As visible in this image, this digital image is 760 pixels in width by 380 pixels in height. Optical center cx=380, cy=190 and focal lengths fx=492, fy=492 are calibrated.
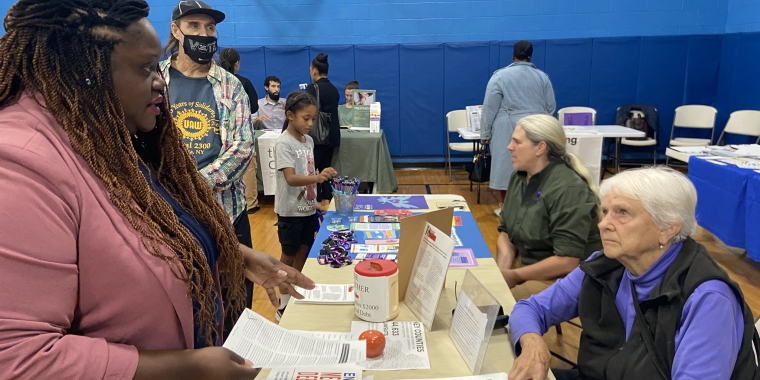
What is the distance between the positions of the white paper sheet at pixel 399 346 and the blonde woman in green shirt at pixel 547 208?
0.75 metres

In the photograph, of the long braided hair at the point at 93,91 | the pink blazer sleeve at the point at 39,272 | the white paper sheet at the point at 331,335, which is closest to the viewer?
the pink blazer sleeve at the point at 39,272

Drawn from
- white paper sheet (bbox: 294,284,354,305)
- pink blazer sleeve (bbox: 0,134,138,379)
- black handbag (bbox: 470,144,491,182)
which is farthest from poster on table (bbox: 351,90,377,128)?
pink blazer sleeve (bbox: 0,134,138,379)

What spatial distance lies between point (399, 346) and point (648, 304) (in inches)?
25.6

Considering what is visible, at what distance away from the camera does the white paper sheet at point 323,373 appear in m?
1.10

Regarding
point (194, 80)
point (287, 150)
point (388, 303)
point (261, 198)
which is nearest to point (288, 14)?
point (261, 198)

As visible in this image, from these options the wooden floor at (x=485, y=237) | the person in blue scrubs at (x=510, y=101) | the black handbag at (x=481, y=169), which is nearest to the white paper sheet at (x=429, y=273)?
the wooden floor at (x=485, y=237)

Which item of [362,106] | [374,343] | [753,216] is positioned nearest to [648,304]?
[374,343]

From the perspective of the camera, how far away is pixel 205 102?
194cm

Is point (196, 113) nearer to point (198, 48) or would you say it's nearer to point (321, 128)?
point (198, 48)

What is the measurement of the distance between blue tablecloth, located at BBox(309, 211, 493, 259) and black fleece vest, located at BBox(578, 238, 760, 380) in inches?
21.8

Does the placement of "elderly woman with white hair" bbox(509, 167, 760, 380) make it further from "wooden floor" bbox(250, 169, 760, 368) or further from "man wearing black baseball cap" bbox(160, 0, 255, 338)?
"man wearing black baseball cap" bbox(160, 0, 255, 338)

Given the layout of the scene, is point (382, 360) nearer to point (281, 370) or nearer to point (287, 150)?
point (281, 370)

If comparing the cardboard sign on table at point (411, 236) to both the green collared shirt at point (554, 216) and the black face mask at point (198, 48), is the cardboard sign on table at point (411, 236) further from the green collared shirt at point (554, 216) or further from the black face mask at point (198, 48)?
the black face mask at point (198, 48)

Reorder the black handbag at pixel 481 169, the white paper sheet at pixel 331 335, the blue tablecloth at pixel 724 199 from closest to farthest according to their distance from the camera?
the white paper sheet at pixel 331 335 < the blue tablecloth at pixel 724 199 < the black handbag at pixel 481 169
